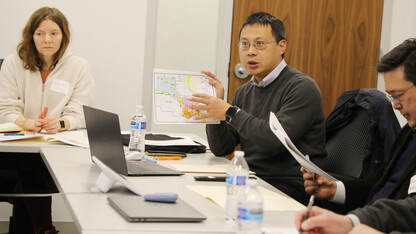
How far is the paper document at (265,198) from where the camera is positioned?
1464 millimetres

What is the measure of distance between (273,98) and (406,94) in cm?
91

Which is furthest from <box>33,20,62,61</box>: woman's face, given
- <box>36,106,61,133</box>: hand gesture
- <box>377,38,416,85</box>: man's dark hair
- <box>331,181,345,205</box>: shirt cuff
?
<box>377,38,416,85</box>: man's dark hair

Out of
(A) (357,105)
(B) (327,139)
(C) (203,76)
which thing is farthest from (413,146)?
(C) (203,76)

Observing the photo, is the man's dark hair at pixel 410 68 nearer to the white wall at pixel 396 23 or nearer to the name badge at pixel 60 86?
the name badge at pixel 60 86

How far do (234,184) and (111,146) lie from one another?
55 cm

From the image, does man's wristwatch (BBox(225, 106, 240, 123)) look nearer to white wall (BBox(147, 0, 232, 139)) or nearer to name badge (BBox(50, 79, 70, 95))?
name badge (BBox(50, 79, 70, 95))

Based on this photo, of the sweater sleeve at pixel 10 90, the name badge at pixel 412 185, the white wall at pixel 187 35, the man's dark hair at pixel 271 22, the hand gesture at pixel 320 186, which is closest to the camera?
the name badge at pixel 412 185

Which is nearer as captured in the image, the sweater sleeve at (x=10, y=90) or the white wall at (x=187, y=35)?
the sweater sleeve at (x=10, y=90)

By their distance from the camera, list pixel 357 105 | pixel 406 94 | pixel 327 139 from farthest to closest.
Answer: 1. pixel 327 139
2. pixel 357 105
3. pixel 406 94

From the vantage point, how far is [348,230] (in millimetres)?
1187

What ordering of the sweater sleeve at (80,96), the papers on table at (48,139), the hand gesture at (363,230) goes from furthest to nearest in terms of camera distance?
the sweater sleeve at (80,96)
the papers on table at (48,139)
the hand gesture at (363,230)

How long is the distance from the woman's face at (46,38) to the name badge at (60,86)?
0.19 metres

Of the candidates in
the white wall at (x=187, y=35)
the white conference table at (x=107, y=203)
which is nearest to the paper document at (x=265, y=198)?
the white conference table at (x=107, y=203)

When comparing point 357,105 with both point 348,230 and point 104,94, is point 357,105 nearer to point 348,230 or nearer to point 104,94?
point 348,230
